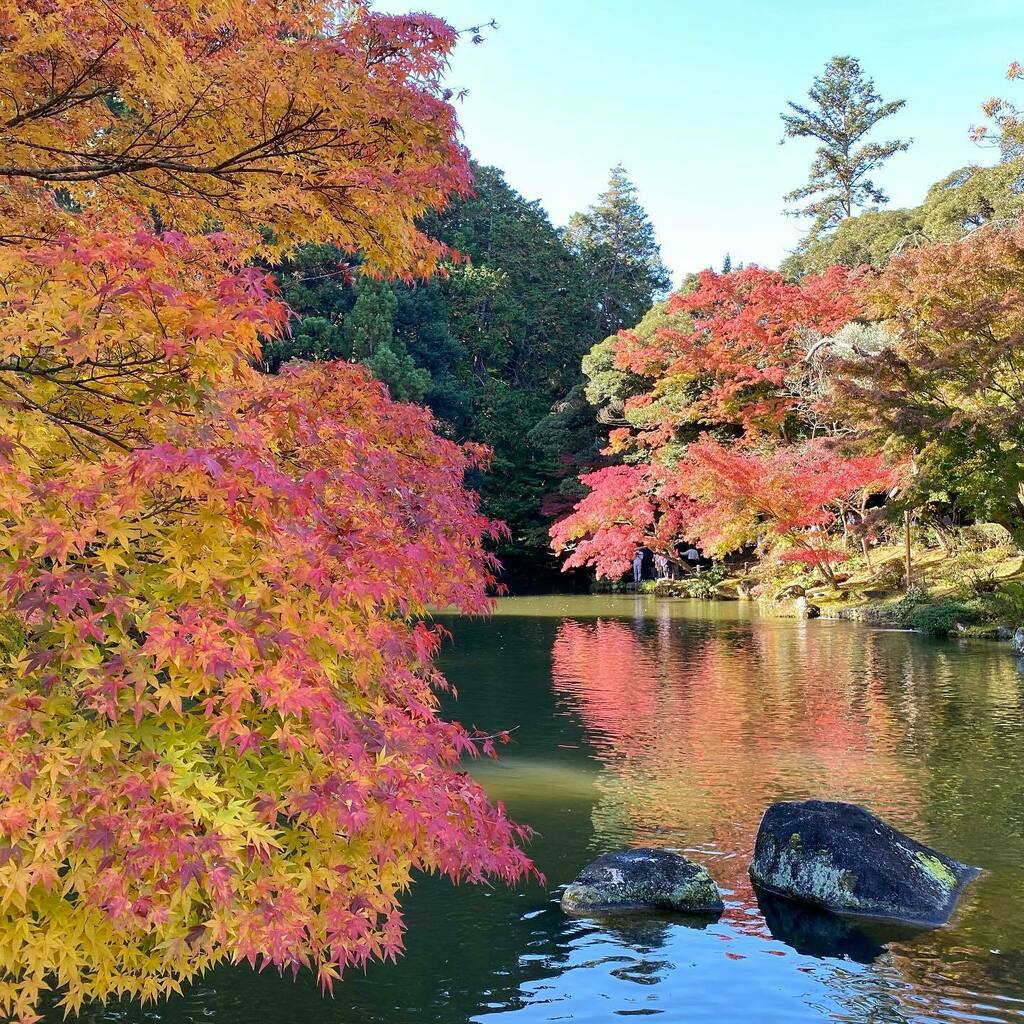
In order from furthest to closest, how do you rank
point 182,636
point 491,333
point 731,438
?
point 491,333 < point 731,438 < point 182,636

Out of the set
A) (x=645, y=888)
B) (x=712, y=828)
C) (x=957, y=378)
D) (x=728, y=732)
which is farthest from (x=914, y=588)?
(x=645, y=888)

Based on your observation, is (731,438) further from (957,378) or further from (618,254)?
(618,254)

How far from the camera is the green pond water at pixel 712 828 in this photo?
535 centimetres

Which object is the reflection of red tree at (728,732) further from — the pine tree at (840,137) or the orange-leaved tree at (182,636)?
the pine tree at (840,137)

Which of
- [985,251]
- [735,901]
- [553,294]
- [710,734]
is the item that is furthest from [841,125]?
[735,901]

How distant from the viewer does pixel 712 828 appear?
8125 millimetres

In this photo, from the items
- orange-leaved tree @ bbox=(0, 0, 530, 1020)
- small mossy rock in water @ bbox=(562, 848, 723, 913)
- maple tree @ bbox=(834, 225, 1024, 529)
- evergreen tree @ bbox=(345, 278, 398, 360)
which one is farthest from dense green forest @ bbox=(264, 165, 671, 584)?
orange-leaved tree @ bbox=(0, 0, 530, 1020)

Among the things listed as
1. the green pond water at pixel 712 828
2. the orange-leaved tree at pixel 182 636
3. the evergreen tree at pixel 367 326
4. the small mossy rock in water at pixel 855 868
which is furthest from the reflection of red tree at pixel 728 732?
the evergreen tree at pixel 367 326

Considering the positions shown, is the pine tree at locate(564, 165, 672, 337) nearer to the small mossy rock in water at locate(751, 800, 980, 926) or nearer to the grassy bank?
the grassy bank

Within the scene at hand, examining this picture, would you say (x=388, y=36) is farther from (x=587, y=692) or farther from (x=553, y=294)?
(x=553, y=294)

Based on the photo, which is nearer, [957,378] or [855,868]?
[855,868]

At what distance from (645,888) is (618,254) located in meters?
43.4

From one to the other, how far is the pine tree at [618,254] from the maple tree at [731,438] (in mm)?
12119

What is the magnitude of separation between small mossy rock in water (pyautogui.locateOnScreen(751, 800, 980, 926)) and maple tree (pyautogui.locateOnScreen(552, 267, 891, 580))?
17883 mm
